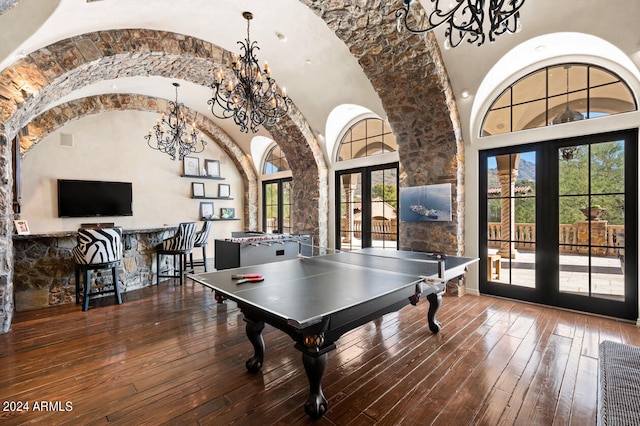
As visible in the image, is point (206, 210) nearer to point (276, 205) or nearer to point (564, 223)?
point (276, 205)

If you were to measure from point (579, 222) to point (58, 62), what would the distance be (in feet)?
21.8

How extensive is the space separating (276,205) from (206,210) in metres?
1.91

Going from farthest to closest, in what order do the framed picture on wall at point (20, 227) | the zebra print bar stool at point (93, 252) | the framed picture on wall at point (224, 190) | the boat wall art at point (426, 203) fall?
the framed picture on wall at point (224, 190)
the boat wall art at point (426, 203)
the framed picture on wall at point (20, 227)
the zebra print bar stool at point (93, 252)

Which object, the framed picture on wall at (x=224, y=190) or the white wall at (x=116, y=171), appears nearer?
the white wall at (x=116, y=171)

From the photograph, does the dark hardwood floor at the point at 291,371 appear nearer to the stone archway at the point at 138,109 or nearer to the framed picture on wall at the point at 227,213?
the stone archway at the point at 138,109

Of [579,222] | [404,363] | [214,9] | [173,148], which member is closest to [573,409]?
[404,363]

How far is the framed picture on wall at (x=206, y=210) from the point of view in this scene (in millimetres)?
7866

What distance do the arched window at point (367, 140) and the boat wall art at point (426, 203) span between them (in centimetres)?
114

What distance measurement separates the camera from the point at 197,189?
7.76 metres

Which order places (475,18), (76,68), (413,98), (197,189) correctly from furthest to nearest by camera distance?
1. (197,189)
2. (413,98)
3. (76,68)
4. (475,18)

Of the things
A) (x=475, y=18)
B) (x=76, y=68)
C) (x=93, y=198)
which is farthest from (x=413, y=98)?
(x=93, y=198)

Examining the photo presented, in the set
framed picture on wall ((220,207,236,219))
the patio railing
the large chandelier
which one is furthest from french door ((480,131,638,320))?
framed picture on wall ((220,207,236,219))

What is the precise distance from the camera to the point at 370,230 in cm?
594

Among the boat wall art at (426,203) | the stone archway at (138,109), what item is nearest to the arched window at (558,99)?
the boat wall art at (426,203)
